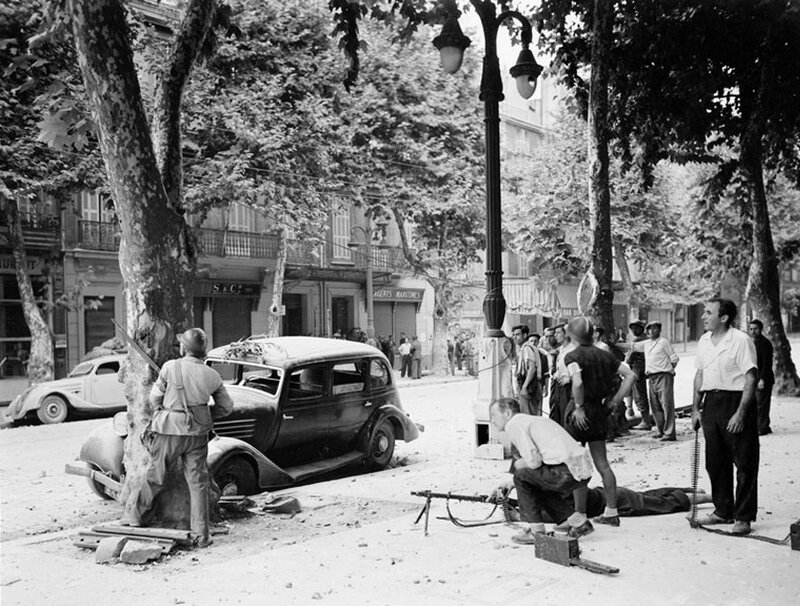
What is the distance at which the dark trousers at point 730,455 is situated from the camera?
264 inches

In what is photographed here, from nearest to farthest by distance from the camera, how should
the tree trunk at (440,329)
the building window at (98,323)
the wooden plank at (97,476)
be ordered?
1. the wooden plank at (97,476)
2. the building window at (98,323)
3. the tree trunk at (440,329)

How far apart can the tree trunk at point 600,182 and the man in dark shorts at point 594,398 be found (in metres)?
6.51

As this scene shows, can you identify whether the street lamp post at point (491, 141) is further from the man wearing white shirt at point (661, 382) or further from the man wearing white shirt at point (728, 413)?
the man wearing white shirt at point (728, 413)

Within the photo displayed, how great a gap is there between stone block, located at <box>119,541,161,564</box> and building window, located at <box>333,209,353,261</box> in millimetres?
29707

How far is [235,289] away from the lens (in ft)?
105

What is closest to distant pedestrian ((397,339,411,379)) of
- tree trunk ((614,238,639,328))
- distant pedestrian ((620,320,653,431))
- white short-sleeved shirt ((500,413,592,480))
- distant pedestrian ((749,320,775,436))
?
tree trunk ((614,238,639,328))

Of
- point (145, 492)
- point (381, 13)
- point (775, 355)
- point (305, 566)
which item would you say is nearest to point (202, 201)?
point (381, 13)

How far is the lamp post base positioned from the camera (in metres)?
11.6

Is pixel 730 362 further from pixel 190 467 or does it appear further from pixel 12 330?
pixel 12 330

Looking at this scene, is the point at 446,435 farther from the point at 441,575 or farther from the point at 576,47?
the point at 441,575

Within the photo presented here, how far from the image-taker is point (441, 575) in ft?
19.3

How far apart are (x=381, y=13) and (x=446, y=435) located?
726cm

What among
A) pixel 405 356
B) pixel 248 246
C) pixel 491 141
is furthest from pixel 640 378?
pixel 248 246

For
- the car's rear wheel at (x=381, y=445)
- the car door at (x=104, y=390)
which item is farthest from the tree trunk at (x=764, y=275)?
the car door at (x=104, y=390)
